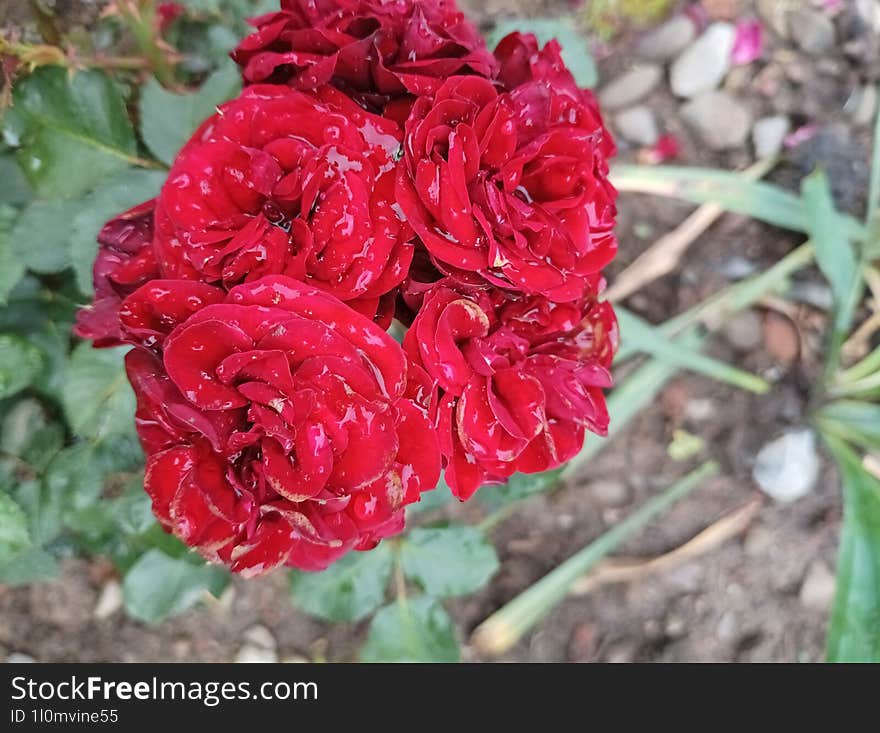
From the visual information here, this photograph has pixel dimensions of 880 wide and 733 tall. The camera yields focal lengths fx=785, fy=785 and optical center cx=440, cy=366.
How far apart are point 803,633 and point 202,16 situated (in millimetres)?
1312

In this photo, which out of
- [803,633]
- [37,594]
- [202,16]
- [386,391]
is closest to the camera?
[386,391]

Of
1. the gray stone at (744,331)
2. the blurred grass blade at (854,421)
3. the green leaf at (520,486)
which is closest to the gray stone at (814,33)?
the gray stone at (744,331)

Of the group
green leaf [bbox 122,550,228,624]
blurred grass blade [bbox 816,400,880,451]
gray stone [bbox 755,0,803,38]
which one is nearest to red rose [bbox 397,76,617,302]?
green leaf [bbox 122,550,228,624]

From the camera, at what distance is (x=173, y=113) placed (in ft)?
2.66

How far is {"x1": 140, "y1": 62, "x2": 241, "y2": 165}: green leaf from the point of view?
31.8 inches

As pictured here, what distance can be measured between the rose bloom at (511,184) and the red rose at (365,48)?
1.6 inches

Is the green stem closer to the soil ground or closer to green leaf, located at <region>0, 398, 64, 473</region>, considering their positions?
green leaf, located at <region>0, 398, 64, 473</region>

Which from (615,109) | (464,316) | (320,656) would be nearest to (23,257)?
(464,316)

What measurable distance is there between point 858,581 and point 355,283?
0.93 m

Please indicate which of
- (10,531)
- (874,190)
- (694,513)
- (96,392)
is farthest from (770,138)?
(10,531)

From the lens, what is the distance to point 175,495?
19.1 inches

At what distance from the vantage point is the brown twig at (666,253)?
4.30 feet

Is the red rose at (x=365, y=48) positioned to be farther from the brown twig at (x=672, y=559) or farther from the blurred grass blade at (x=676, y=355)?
the brown twig at (x=672, y=559)

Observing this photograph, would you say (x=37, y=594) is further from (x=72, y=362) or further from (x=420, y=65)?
(x=420, y=65)
